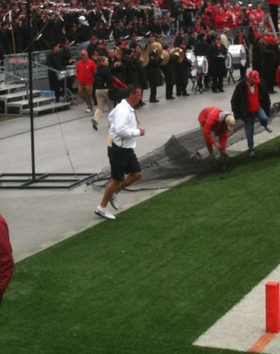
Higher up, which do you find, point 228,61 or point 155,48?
point 155,48

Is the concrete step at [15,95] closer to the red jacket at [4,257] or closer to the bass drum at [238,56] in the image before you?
the bass drum at [238,56]

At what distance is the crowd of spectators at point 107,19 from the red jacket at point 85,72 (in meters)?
1.48

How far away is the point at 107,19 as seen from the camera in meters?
37.0

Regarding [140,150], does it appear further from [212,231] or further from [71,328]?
[71,328]

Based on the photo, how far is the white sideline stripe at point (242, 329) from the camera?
9773 millimetres

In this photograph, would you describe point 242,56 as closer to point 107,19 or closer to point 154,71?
point 154,71

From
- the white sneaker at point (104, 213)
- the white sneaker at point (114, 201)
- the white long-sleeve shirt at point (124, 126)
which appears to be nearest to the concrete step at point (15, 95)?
the white sneaker at point (114, 201)

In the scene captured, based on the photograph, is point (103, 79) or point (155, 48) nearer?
point (103, 79)

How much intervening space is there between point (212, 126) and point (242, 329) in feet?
27.1

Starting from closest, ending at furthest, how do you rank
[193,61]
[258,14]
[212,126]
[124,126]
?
[124,126]
[212,126]
[193,61]
[258,14]

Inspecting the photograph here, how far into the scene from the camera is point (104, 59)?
85.5 feet

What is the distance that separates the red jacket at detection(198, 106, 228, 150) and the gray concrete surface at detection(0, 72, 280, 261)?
167 cm

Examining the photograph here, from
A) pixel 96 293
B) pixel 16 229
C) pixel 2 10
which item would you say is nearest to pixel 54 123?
pixel 2 10

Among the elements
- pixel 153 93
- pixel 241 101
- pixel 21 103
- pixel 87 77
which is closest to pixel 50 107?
pixel 21 103
